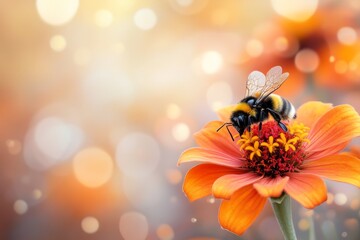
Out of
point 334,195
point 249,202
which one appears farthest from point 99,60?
point 249,202

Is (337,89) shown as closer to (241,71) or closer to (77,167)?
(241,71)

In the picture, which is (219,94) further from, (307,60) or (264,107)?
(264,107)

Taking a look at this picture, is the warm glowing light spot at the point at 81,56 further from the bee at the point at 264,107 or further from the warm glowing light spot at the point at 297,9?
the bee at the point at 264,107

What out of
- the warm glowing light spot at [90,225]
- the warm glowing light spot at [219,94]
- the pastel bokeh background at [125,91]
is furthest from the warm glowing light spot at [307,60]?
the warm glowing light spot at [90,225]

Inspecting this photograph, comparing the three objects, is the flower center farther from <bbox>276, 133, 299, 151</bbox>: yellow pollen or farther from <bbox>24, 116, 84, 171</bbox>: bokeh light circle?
<bbox>24, 116, 84, 171</bbox>: bokeh light circle

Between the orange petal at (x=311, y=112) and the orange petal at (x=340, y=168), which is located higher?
the orange petal at (x=311, y=112)

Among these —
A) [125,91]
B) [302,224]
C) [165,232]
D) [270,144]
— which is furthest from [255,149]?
[125,91]

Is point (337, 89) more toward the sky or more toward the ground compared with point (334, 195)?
more toward the sky
